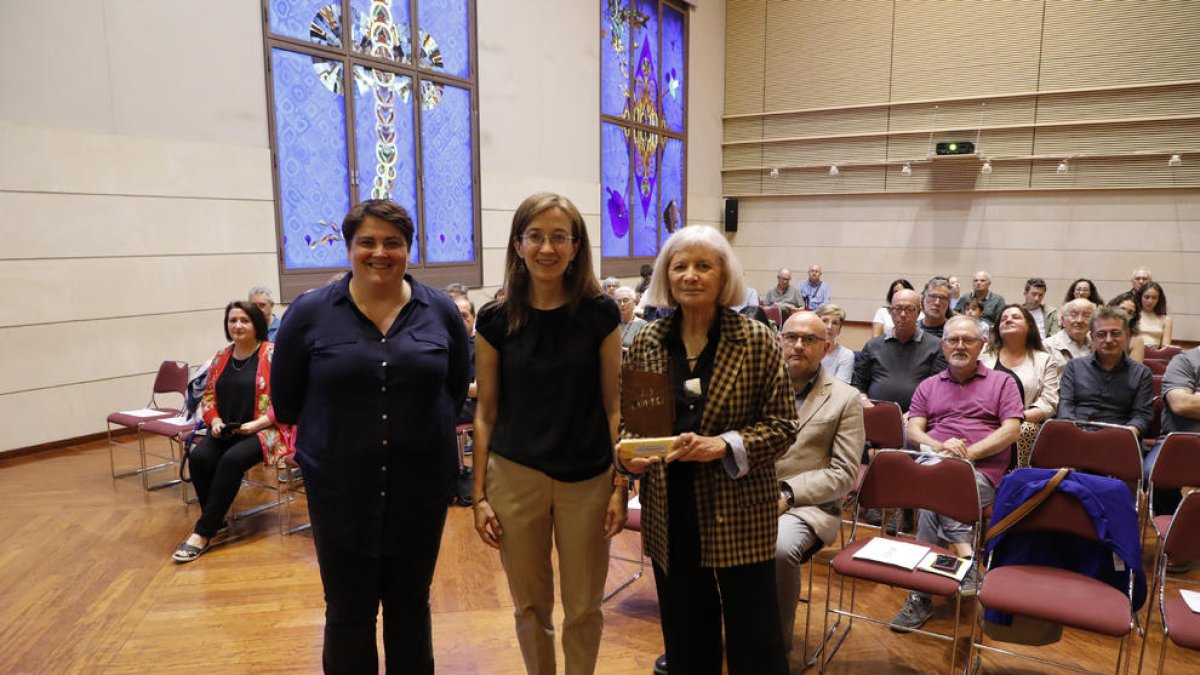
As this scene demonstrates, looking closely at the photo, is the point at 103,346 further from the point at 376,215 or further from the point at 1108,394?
the point at 1108,394

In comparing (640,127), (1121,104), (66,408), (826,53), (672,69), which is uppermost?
(826,53)

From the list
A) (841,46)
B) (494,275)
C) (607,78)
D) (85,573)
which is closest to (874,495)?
(85,573)

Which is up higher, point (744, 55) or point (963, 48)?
point (744, 55)

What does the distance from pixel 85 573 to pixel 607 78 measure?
Result: 369 inches

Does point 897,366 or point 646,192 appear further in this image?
point 646,192

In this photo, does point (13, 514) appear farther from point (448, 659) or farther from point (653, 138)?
point (653, 138)

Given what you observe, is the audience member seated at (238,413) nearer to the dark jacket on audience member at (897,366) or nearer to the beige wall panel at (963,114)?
the dark jacket on audience member at (897,366)

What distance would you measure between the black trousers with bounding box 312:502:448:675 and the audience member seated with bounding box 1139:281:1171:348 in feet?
23.5

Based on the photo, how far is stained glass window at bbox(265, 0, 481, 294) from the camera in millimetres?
6914

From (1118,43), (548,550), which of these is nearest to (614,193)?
(1118,43)

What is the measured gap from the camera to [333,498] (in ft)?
6.12

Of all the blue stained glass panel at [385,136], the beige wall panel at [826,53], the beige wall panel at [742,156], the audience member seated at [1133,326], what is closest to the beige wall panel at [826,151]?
the beige wall panel at [742,156]

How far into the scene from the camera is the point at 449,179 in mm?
8609

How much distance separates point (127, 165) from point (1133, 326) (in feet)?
27.0
